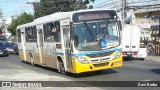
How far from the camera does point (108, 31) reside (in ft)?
52.2

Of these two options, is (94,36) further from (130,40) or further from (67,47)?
(130,40)

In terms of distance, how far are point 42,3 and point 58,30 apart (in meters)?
34.8

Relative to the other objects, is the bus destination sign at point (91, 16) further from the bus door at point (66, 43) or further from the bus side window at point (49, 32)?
the bus side window at point (49, 32)

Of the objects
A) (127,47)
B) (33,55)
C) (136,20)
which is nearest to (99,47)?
(33,55)

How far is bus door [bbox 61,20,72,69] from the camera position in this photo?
16.1 metres

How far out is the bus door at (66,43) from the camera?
52.7ft

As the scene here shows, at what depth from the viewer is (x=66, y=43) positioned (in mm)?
16375

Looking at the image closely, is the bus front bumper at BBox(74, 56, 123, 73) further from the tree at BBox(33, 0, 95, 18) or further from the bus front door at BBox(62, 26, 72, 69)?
the tree at BBox(33, 0, 95, 18)

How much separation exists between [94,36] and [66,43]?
1.45 meters

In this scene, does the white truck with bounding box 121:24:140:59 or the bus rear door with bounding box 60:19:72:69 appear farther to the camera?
the white truck with bounding box 121:24:140:59

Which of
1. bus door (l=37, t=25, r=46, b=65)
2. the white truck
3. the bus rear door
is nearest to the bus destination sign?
the bus rear door

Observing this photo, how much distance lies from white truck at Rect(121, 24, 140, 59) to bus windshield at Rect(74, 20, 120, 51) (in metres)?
12.4

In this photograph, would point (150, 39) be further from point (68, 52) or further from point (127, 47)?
point (68, 52)

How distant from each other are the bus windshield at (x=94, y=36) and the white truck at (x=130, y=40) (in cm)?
1244
